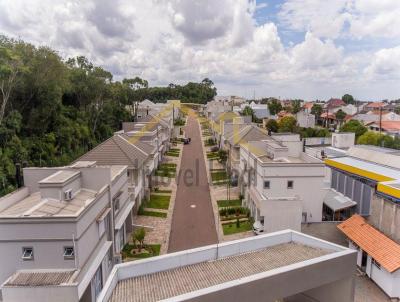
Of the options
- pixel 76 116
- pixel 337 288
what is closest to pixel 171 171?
pixel 76 116

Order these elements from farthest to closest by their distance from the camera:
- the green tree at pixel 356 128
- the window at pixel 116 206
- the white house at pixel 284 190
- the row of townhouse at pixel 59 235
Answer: the green tree at pixel 356 128
the white house at pixel 284 190
the window at pixel 116 206
the row of townhouse at pixel 59 235

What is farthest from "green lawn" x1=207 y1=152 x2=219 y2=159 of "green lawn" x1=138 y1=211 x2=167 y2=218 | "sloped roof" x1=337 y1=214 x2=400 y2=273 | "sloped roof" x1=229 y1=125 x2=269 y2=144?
"sloped roof" x1=337 y1=214 x2=400 y2=273

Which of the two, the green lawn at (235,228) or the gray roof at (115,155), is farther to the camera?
the gray roof at (115,155)

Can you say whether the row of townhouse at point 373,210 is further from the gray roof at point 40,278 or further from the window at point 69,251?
the gray roof at point 40,278

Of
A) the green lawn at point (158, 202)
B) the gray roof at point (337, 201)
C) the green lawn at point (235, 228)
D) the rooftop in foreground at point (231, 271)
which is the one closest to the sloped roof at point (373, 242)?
the gray roof at point (337, 201)

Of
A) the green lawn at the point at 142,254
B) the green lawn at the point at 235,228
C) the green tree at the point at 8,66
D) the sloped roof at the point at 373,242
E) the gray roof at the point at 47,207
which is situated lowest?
the green lawn at the point at 142,254

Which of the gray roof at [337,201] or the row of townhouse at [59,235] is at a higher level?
the row of townhouse at [59,235]

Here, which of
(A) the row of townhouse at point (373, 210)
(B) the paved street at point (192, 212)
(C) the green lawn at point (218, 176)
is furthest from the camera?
(C) the green lawn at point (218, 176)
